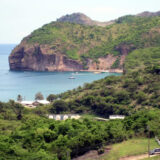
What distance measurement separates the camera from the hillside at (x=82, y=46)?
108 m

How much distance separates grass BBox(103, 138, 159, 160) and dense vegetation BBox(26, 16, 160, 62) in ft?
265

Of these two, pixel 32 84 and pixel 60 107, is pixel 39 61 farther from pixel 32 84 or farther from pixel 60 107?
pixel 60 107

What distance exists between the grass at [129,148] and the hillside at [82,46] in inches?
3102

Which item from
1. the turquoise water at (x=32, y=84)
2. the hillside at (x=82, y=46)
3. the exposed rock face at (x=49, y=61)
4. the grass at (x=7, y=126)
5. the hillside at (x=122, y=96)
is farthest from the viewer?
the exposed rock face at (x=49, y=61)

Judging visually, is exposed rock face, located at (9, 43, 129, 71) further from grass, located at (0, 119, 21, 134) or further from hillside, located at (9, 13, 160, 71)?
grass, located at (0, 119, 21, 134)

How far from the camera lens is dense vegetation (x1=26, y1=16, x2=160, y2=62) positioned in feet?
354

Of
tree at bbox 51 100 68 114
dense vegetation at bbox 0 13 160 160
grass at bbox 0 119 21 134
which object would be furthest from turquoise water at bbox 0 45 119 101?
grass at bbox 0 119 21 134

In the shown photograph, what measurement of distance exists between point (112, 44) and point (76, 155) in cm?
9076

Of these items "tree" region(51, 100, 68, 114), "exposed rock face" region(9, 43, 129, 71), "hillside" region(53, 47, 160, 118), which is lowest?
"tree" region(51, 100, 68, 114)

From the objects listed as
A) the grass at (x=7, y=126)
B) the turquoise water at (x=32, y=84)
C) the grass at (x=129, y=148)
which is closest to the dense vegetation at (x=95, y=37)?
the turquoise water at (x=32, y=84)

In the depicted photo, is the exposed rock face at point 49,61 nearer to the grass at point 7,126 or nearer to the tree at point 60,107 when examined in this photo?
the tree at point 60,107

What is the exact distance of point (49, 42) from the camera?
112 meters

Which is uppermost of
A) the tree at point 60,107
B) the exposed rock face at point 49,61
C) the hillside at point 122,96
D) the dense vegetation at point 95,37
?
the dense vegetation at point 95,37

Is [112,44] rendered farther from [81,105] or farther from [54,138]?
[54,138]
